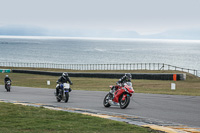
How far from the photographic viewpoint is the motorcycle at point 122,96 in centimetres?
1480

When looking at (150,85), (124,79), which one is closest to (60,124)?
(124,79)

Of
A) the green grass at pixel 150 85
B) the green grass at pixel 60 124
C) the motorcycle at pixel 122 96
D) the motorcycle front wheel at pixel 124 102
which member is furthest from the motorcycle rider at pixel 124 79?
the green grass at pixel 150 85

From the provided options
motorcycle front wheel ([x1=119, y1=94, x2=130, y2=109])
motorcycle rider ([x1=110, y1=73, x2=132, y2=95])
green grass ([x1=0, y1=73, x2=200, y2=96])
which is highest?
motorcycle rider ([x1=110, y1=73, x2=132, y2=95])

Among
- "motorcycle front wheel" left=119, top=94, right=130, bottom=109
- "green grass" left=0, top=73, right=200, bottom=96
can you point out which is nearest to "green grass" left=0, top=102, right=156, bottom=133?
"motorcycle front wheel" left=119, top=94, right=130, bottom=109

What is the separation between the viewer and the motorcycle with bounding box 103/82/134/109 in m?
14.8

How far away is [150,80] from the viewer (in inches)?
1651

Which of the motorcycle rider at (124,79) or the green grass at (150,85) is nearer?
the motorcycle rider at (124,79)

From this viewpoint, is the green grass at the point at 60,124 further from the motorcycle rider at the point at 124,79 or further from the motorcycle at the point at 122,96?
the motorcycle rider at the point at 124,79

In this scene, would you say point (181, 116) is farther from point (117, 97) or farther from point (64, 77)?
point (64, 77)

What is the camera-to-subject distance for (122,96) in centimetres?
1531

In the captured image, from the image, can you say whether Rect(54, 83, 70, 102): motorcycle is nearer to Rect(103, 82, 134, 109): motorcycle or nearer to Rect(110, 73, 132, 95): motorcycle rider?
Rect(103, 82, 134, 109): motorcycle

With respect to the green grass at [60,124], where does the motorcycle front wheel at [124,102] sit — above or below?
above

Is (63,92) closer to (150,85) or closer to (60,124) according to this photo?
(60,124)

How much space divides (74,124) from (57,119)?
125 centimetres
